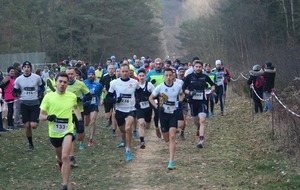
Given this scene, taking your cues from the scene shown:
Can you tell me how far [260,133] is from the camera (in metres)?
15.9

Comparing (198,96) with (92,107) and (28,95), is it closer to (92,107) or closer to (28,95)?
(92,107)

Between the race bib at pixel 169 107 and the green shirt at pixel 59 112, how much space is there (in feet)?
9.08

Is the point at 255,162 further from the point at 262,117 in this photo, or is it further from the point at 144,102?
the point at 262,117

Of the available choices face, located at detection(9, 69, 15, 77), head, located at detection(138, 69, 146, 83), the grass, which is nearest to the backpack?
the grass

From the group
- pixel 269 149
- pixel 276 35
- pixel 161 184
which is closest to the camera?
pixel 161 184

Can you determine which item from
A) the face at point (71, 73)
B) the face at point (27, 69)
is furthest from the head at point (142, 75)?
the face at point (27, 69)

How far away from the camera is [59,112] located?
32.4ft

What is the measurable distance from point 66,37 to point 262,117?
34.6 m

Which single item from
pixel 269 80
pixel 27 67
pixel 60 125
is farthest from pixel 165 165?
pixel 269 80

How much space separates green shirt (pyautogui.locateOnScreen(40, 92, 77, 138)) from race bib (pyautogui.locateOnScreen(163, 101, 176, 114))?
2.77 metres

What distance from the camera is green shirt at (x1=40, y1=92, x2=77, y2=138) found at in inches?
388

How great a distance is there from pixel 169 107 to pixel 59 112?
3.02 m

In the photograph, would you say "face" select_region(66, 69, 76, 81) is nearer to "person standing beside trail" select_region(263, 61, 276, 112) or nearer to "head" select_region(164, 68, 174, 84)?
"head" select_region(164, 68, 174, 84)

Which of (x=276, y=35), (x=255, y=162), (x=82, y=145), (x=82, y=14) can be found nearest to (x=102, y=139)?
(x=82, y=145)
